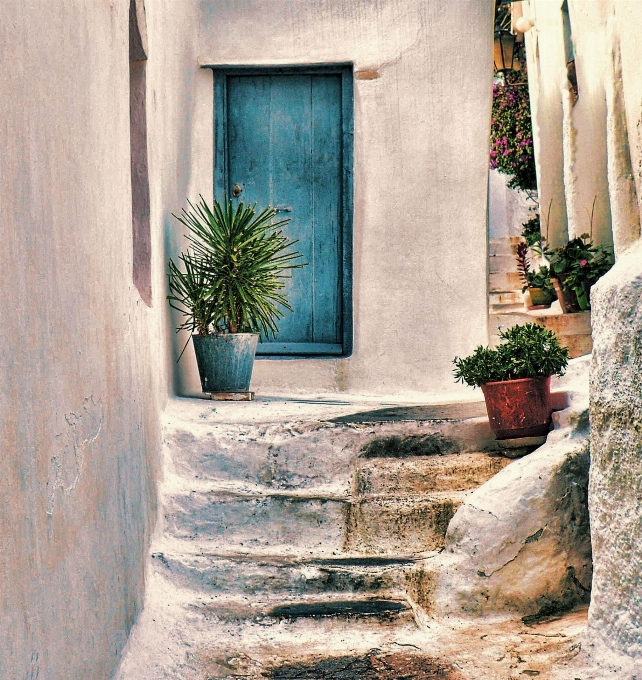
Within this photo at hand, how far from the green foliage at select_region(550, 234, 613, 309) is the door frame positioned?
1.67 metres

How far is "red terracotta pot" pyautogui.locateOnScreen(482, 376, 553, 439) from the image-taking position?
13.9 ft

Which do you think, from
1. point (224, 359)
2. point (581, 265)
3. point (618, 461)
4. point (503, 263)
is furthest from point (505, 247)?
point (618, 461)

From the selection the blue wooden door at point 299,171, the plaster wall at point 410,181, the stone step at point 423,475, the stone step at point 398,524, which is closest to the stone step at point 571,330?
the plaster wall at point 410,181

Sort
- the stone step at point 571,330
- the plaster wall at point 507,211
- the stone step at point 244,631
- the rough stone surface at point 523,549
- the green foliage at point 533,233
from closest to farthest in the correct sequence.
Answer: the stone step at point 244,631
the rough stone surface at point 523,549
the stone step at point 571,330
the green foliage at point 533,233
the plaster wall at point 507,211

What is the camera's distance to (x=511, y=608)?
3582mm

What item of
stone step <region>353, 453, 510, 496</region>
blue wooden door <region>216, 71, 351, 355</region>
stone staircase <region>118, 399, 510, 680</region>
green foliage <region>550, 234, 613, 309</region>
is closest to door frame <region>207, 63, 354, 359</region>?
blue wooden door <region>216, 71, 351, 355</region>

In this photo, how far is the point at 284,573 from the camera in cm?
367

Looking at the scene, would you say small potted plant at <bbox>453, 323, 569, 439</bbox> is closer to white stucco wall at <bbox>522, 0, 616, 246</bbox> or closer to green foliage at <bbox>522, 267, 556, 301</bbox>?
white stucco wall at <bbox>522, 0, 616, 246</bbox>

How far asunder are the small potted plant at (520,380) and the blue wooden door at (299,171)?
2210 mm

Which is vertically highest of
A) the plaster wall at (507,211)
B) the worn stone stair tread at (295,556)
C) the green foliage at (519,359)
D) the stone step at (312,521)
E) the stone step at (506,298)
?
the plaster wall at (507,211)

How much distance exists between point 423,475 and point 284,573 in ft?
2.74

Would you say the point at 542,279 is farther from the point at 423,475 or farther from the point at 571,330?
the point at 423,475

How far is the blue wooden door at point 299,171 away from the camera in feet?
21.2

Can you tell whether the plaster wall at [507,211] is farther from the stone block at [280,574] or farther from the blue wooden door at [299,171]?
the stone block at [280,574]
